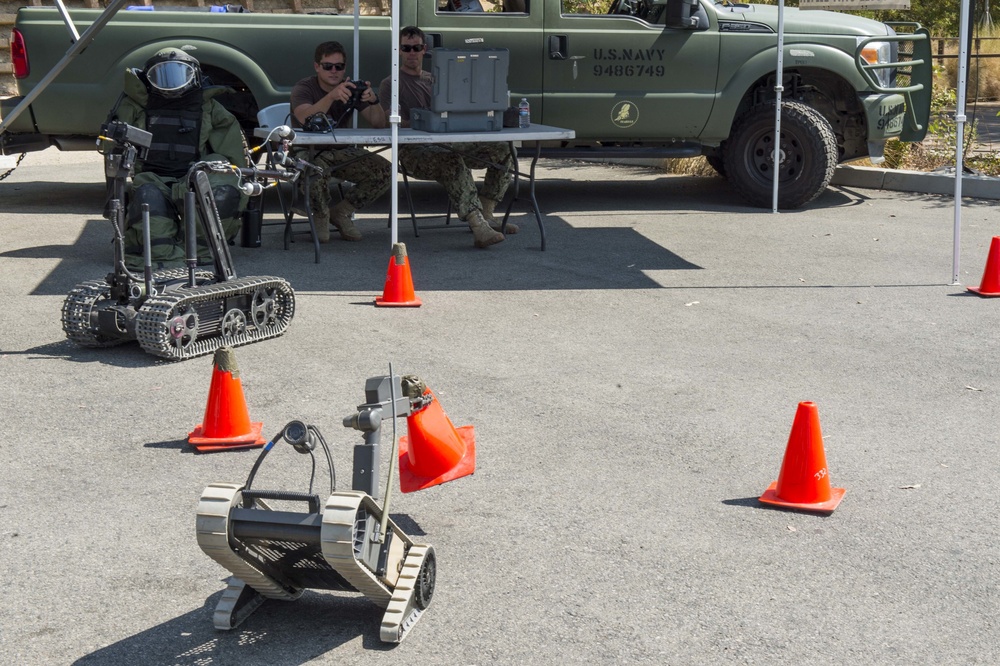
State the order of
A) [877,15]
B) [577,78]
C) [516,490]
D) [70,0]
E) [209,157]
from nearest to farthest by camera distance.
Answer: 1. [516,490]
2. [209,157]
3. [577,78]
4. [70,0]
5. [877,15]

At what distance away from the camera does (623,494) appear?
4617mm

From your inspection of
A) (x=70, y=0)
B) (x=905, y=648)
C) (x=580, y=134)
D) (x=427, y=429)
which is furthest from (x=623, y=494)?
(x=70, y=0)

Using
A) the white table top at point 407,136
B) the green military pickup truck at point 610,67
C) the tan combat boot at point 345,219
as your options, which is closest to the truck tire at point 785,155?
the green military pickup truck at point 610,67

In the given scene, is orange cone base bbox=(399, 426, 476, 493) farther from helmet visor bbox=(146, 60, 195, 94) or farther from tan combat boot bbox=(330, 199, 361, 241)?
tan combat boot bbox=(330, 199, 361, 241)

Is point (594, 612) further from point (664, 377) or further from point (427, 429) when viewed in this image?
point (664, 377)

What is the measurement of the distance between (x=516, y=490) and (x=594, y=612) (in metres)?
1.04

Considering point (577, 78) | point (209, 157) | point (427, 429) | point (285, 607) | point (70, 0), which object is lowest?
point (285, 607)

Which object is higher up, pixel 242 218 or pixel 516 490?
pixel 242 218

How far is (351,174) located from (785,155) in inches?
162

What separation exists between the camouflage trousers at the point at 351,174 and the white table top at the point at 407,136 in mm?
320

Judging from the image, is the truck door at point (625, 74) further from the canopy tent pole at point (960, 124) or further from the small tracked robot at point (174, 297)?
the small tracked robot at point (174, 297)

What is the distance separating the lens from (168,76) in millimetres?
7805

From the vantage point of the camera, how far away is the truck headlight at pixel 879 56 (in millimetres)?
11211

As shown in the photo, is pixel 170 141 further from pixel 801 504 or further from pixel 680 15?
pixel 801 504
